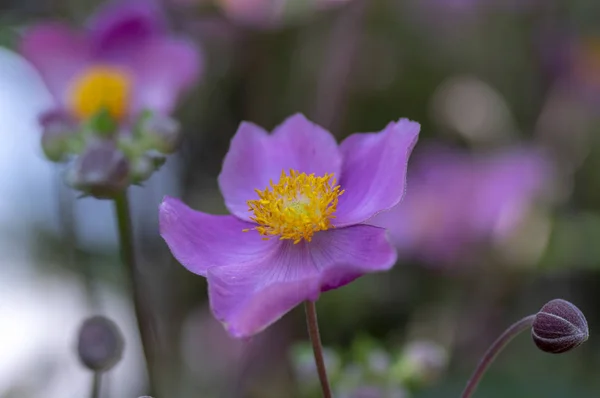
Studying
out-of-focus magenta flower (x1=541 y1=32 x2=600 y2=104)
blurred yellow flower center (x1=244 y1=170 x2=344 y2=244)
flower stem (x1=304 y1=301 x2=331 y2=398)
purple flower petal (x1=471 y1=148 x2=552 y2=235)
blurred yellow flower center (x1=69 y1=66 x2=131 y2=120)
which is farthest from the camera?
out-of-focus magenta flower (x1=541 y1=32 x2=600 y2=104)

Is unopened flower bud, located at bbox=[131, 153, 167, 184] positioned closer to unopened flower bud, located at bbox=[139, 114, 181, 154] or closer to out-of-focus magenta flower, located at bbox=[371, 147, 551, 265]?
unopened flower bud, located at bbox=[139, 114, 181, 154]

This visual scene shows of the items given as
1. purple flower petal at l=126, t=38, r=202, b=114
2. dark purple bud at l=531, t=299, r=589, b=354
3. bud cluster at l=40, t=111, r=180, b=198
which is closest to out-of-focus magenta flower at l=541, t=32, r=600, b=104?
purple flower petal at l=126, t=38, r=202, b=114

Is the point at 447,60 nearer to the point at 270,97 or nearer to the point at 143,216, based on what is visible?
the point at 270,97

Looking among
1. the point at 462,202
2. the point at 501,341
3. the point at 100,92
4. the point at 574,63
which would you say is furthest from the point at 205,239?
the point at 574,63

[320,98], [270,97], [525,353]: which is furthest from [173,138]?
[525,353]

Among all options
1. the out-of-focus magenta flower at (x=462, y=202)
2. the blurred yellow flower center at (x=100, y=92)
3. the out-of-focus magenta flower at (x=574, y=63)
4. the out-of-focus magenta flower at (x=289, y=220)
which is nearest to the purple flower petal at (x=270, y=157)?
the out-of-focus magenta flower at (x=289, y=220)

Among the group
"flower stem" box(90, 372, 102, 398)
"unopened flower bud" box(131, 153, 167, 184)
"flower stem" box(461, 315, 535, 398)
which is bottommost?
"flower stem" box(90, 372, 102, 398)

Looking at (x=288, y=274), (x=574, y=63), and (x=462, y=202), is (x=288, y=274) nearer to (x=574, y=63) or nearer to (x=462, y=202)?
(x=462, y=202)
